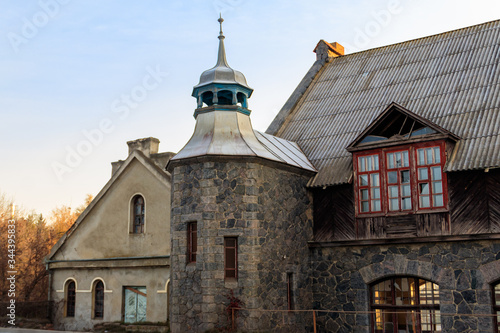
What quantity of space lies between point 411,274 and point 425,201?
212 centimetres

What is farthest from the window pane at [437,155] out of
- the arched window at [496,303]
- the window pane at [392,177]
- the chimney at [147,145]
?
the chimney at [147,145]

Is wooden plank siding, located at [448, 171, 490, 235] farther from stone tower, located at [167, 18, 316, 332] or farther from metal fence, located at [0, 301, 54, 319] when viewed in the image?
metal fence, located at [0, 301, 54, 319]

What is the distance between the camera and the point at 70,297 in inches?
1032

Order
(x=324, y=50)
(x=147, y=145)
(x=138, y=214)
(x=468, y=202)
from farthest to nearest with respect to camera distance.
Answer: (x=147, y=145) → (x=324, y=50) → (x=138, y=214) → (x=468, y=202)

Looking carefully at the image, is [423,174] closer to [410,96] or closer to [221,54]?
[410,96]

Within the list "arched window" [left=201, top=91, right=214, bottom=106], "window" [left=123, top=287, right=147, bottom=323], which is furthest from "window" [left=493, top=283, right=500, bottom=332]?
"window" [left=123, top=287, right=147, bottom=323]

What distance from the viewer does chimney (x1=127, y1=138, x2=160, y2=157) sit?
26.3 meters

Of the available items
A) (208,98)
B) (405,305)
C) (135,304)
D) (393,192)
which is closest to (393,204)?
(393,192)

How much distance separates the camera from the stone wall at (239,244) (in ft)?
54.1

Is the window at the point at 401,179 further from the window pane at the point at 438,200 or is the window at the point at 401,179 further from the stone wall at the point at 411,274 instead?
the stone wall at the point at 411,274

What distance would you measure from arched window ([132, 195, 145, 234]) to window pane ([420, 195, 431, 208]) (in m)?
12.4

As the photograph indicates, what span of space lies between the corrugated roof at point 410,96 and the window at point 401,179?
22.7 inches

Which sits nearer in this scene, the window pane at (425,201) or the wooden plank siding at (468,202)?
the wooden plank siding at (468,202)

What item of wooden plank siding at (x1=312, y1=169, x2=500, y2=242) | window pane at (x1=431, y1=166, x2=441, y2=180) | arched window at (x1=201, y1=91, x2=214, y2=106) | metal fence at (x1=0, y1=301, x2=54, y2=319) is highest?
arched window at (x1=201, y1=91, x2=214, y2=106)
